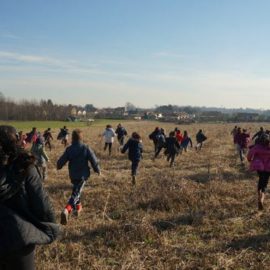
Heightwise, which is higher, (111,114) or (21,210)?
(111,114)

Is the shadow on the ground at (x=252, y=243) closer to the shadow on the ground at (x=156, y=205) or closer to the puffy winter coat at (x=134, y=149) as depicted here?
the shadow on the ground at (x=156, y=205)

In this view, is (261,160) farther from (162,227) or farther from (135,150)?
(135,150)

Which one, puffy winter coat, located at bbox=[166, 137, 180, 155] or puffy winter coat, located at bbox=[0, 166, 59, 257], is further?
puffy winter coat, located at bbox=[166, 137, 180, 155]

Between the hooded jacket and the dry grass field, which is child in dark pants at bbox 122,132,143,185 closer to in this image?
the dry grass field

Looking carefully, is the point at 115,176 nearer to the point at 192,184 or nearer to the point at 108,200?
the point at 192,184

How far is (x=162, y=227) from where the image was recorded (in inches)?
348

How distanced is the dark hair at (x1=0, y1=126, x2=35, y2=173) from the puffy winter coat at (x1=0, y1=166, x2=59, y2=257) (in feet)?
0.18

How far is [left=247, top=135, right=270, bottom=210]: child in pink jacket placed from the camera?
10.1m

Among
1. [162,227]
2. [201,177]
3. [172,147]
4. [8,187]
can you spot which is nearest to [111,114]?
[172,147]

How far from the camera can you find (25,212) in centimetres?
373

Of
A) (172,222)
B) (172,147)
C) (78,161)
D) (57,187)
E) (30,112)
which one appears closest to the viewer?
(172,222)

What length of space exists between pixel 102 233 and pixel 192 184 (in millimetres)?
5536

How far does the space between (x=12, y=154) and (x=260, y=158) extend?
759cm

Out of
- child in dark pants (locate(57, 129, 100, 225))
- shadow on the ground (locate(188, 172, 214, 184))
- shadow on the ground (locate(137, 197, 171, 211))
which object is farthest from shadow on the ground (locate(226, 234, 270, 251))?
shadow on the ground (locate(188, 172, 214, 184))
